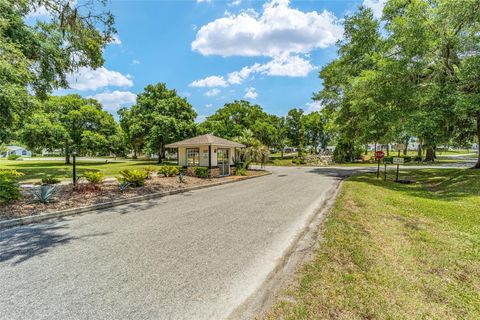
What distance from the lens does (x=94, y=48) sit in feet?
38.0

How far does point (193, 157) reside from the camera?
18.1 metres

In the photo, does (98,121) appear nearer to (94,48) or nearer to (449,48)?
(94,48)

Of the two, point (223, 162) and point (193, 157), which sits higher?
point (193, 157)

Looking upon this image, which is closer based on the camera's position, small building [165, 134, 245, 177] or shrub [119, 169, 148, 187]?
shrub [119, 169, 148, 187]

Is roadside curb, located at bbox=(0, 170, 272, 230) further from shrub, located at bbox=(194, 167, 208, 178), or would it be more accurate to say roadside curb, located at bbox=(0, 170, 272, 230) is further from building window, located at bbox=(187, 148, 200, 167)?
building window, located at bbox=(187, 148, 200, 167)

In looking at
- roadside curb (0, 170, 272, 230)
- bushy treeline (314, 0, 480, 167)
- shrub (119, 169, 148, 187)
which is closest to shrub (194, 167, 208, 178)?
roadside curb (0, 170, 272, 230)

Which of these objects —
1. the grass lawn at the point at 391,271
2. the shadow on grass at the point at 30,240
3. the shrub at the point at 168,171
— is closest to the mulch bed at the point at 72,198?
the shadow on grass at the point at 30,240

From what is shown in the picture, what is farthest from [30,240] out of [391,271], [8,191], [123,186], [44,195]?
[391,271]

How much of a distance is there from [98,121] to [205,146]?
20.8 meters

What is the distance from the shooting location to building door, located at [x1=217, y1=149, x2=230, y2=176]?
730 inches

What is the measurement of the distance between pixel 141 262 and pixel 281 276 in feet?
7.67

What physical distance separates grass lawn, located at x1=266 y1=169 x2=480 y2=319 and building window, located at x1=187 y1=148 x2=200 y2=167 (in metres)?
12.7

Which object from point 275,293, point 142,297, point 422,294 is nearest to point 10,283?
point 142,297

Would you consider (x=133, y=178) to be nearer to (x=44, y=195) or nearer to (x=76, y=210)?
(x=44, y=195)
